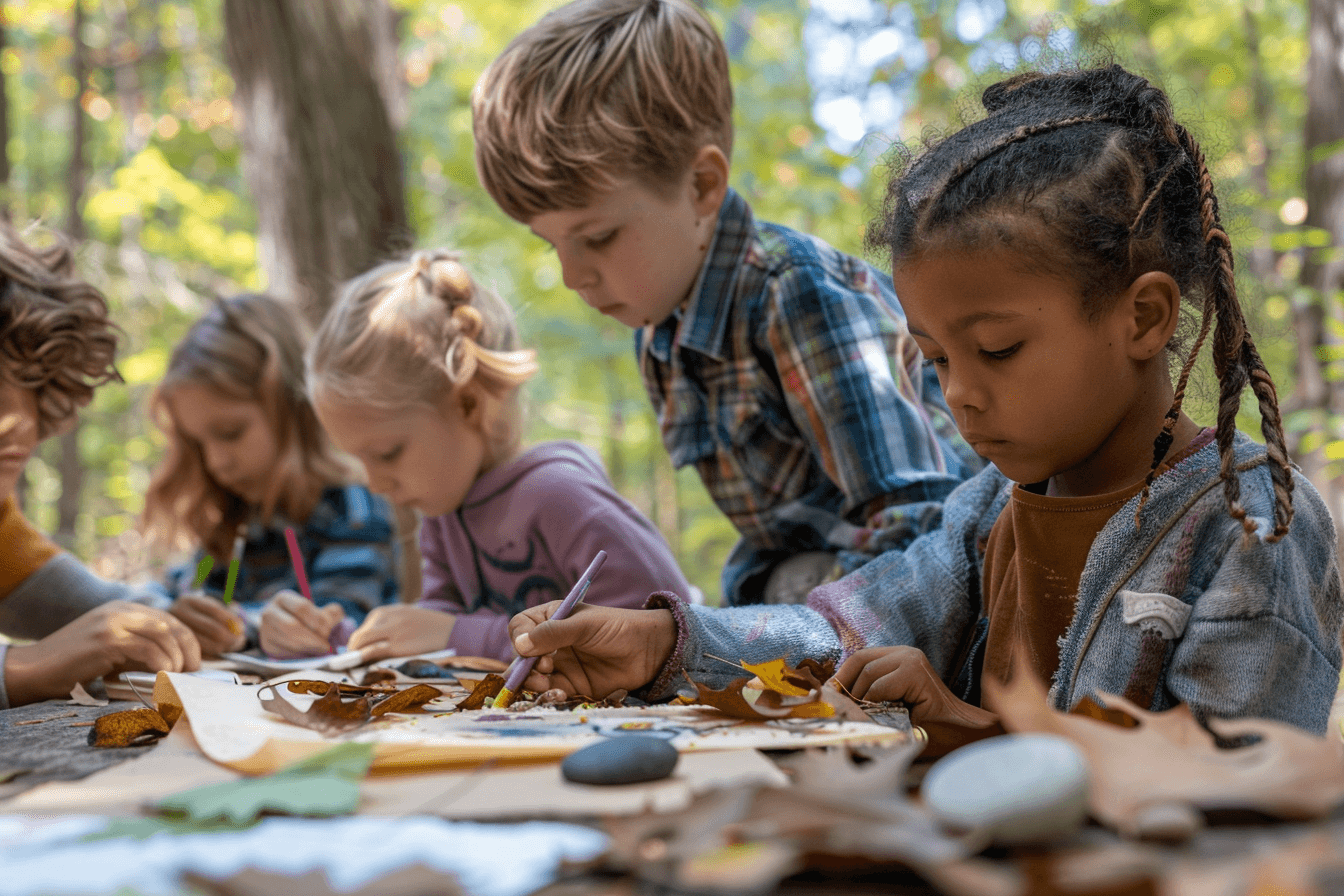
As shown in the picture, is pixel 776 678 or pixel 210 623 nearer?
pixel 776 678

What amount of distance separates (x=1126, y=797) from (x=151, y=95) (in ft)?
31.1

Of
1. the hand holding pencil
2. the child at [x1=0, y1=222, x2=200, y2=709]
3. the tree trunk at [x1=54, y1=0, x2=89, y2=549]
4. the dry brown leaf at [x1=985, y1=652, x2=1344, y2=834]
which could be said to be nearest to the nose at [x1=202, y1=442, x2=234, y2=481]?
the child at [x1=0, y1=222, x2=200, y2=709]

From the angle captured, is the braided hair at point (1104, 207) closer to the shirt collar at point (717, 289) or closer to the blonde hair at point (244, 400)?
the shirt collar at point (717, 289)

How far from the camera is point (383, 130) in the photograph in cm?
278

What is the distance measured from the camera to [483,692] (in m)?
1.07

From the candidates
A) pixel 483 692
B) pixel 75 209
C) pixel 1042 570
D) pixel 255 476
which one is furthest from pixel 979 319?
pixel 75 209

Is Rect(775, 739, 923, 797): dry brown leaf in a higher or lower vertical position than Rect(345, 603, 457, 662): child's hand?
higher

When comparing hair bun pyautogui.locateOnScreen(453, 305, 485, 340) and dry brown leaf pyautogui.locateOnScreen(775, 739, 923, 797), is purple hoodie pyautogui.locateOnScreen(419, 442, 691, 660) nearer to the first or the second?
hair bun pyautogui.locateOnScreen(453, 305, 485, 340)

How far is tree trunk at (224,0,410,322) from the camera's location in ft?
8.85

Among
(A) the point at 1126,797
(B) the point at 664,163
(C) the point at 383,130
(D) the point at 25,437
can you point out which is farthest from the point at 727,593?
(C) the point at 383,130

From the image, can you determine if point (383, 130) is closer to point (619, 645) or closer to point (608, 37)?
point (608, 37)

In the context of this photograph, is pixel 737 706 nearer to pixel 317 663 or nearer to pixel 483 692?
pixel 483 692

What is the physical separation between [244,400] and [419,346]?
32.0 inches

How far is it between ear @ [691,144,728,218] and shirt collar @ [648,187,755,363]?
0.02 meters
